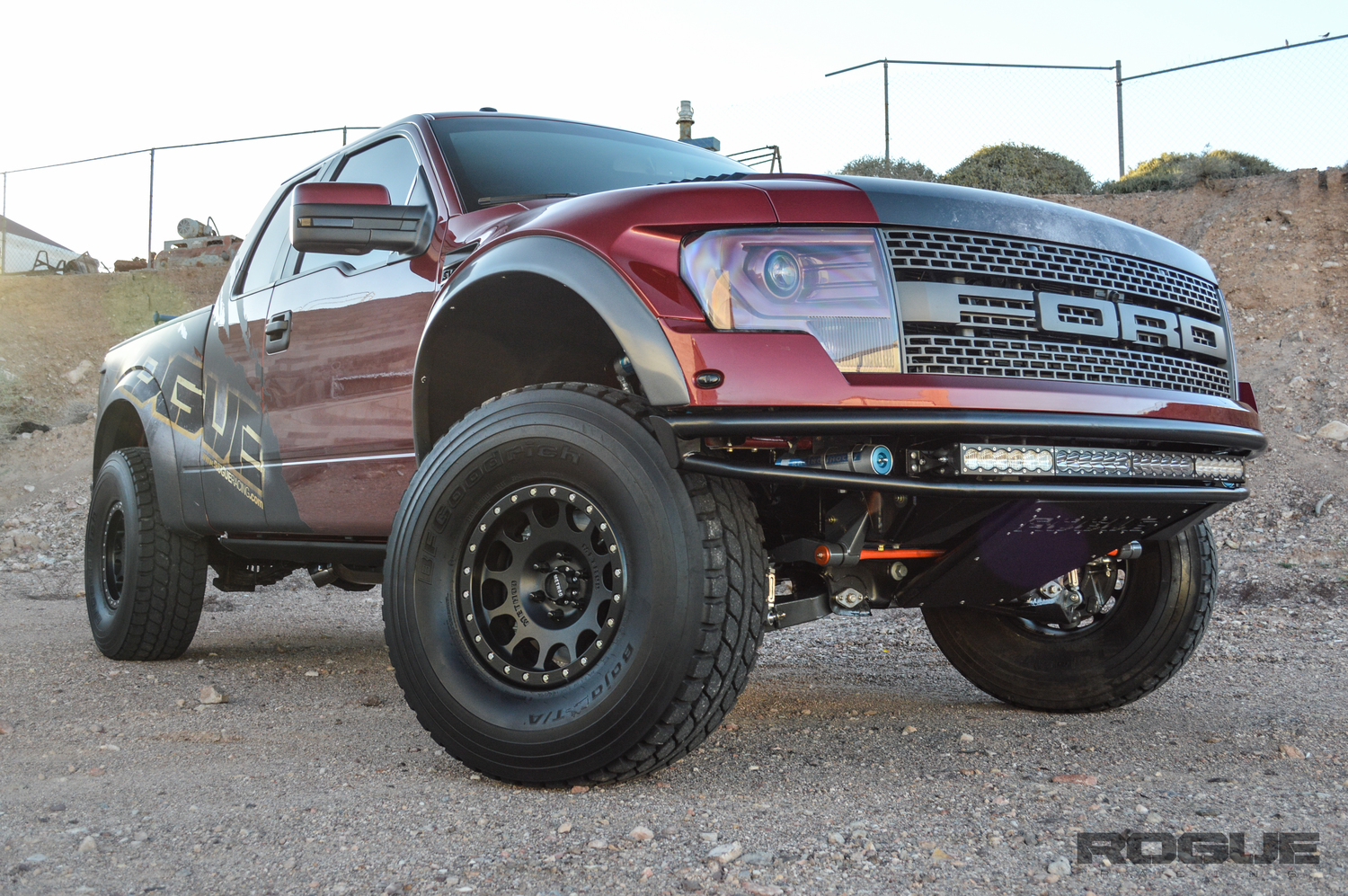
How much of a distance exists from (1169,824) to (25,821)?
2.37 m

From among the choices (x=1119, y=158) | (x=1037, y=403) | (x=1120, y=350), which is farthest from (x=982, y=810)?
(x=1119, y=158)

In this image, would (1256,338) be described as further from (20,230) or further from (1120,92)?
(20,230)

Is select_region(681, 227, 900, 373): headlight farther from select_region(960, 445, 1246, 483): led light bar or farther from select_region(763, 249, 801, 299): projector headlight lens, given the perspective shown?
→ select_region(960, 445, 1246, 483): led light bar

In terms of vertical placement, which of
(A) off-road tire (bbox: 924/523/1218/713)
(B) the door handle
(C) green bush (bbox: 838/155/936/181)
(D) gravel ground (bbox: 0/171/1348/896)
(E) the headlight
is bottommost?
(D) gravel ground (bbox: 0/171/1348/896)

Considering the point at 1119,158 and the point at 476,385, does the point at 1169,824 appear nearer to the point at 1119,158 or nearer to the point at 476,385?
the point at 476,385

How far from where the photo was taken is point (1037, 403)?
7.84 feet

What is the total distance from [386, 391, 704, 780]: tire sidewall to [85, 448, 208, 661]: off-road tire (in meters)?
2.56

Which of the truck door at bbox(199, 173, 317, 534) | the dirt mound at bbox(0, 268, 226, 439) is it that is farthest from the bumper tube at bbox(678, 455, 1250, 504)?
the dirt mound at bbox(0, 268, 226, 439)

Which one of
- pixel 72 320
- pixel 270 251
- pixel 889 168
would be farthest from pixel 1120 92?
pixel 72 320

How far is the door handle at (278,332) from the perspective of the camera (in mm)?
→ 3939

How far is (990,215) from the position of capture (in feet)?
8.45

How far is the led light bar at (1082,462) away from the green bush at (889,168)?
1364cm

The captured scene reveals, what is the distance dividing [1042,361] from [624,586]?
3.51 feet

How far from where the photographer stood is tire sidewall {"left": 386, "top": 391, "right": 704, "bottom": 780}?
2309mm
